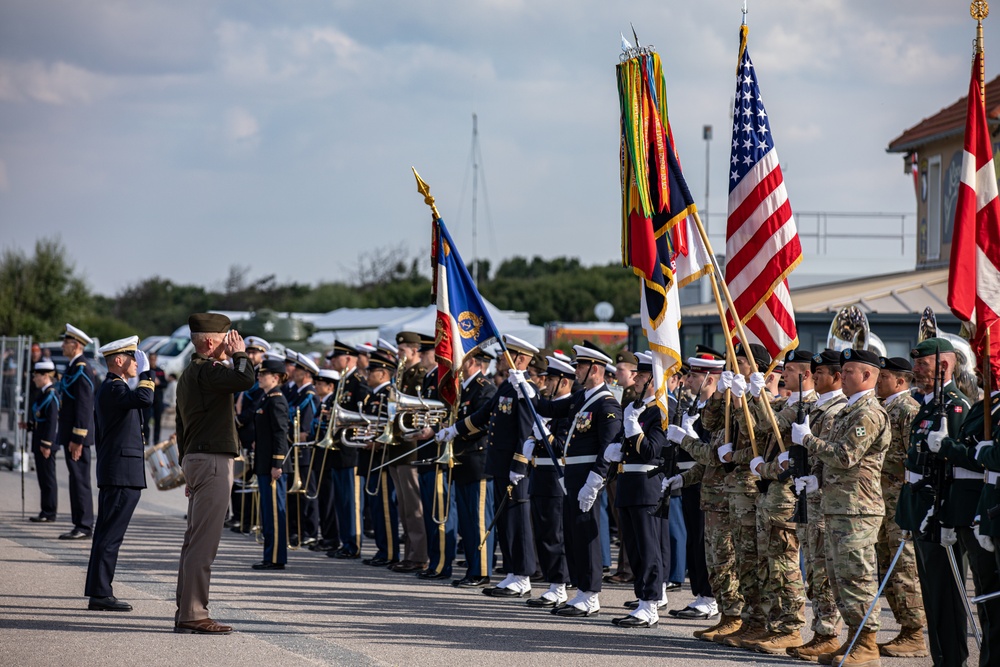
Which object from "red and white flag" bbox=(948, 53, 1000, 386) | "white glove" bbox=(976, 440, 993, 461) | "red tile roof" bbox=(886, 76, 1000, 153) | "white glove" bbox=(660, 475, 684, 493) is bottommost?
"white glove" bbox=(660, 475, 684, 493)

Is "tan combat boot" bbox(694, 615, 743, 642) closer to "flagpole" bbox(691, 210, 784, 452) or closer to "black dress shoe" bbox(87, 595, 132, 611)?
"flagpole" bbox(691, 210, 784, 452)

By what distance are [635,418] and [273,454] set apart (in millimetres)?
4124

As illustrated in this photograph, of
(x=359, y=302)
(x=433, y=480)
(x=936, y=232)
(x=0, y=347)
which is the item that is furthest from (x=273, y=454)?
(x=359, y=302)

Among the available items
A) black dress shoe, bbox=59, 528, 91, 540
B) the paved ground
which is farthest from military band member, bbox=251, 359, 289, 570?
black dress shoe, bbox=59, 528, 91, 540

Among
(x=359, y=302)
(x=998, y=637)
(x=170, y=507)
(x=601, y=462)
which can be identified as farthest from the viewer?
(x=359, y=302)

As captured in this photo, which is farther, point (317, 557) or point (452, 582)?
point (317, 557)

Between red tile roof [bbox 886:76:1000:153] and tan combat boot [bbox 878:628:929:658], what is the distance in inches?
598

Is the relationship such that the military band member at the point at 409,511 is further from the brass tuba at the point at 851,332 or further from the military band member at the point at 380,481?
the brass tuba at the point at 851,332

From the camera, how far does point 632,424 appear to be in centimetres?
938

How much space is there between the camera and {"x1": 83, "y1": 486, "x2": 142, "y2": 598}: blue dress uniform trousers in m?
9.12

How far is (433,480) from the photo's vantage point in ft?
39.4

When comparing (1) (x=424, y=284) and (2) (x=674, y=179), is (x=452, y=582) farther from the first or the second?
(1) (x=424, y=284)

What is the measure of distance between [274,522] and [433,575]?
5.17ft

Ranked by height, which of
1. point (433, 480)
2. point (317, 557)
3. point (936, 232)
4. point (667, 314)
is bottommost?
point (317, 557)
